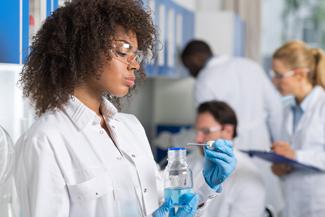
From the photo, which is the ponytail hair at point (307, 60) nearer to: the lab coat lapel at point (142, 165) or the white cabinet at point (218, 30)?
the lab coat lapel at point (142, 165)

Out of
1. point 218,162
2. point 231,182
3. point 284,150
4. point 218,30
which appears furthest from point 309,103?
point 218,30

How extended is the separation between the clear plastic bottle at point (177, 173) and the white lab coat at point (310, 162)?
46.6 inches

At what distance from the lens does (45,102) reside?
1407 mm

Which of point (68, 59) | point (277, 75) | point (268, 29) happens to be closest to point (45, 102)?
point (68, 59)

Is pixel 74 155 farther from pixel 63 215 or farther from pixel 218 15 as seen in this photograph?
pixel 218 15

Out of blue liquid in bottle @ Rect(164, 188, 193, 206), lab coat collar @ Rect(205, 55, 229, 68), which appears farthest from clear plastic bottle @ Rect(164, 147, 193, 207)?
lab coat collar @ Rect(205, 55, 229, 68)

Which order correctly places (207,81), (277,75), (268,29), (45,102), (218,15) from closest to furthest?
(45,102)
(277,75)
(207,81)
(218,15)
(268,29)

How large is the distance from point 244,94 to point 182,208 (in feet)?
7.87

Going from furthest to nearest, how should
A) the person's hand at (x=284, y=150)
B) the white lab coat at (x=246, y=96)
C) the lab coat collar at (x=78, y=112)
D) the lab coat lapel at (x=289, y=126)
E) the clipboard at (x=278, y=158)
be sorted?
the white lab coat at (x=246, y=96), the lab coat lapel at (x=289, y=126), the person's hand at (x=284, y=150), the clipboard at (x=278, y=158), the lab coat collar at (x=78, y=112)

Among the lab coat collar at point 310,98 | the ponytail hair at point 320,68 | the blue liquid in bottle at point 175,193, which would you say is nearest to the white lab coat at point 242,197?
the lab coat collar at point 310,98

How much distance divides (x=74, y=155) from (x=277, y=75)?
1644mm

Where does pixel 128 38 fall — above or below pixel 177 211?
above

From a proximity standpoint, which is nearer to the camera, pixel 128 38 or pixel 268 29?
pixel 128 38

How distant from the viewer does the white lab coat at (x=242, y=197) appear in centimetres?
225
